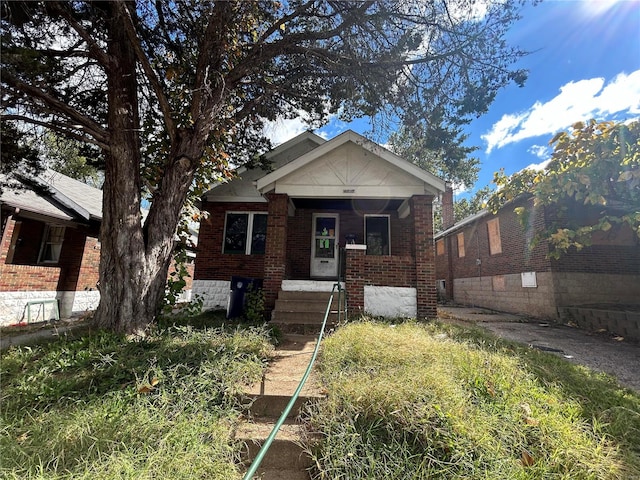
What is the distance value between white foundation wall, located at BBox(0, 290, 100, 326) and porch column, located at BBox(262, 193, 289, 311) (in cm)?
813

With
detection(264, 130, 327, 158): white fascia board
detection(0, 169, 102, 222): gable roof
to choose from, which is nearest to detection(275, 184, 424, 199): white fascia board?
detection(264, 130, 327, 158): white fascia board

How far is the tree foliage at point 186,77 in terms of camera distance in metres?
4.91

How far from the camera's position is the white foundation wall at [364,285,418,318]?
7117 mm

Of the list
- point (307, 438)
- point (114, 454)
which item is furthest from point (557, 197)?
point (114, 454)

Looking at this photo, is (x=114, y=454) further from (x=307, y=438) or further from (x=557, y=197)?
(x=557, y=197)

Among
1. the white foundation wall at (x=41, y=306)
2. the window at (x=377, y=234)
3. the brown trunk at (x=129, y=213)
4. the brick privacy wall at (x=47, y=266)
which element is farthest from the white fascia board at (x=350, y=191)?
the white foundation wall at (x=41, y=306)

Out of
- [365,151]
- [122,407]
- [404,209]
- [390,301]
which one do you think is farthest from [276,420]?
[404,209]

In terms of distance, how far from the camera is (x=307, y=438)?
2.48 m

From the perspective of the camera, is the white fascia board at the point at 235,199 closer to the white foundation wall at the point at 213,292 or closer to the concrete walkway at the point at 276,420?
the white foundation wall at the point at 213,292

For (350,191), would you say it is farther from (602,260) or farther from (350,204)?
(602,260)

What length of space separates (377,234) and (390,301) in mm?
3013

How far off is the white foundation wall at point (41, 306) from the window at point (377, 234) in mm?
11012

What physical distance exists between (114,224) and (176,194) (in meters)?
1.16

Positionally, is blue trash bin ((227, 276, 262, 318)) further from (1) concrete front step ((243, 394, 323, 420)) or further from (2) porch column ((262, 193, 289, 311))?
(1) concrete front step ((243, 394, 323, 420))
